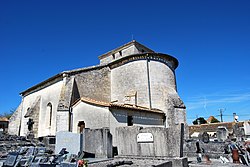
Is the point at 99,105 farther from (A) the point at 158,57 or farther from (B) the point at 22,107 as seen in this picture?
(B) the point at 22,107

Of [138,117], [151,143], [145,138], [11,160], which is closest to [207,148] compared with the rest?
[138,117]

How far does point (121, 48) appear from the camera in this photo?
2391cm

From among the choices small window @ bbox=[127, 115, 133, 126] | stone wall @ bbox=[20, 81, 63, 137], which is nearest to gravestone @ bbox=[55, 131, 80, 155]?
small window @ bbox=[127, 115, 133, 126]

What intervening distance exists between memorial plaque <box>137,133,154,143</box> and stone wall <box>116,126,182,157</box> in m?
0.04

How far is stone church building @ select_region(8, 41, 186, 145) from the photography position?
1481 cm

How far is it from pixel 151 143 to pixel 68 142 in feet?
12.9

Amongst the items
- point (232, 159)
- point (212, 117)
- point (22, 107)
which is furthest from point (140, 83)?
point (212, 117)

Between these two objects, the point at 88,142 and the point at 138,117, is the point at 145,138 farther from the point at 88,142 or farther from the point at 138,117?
the point at 138,117

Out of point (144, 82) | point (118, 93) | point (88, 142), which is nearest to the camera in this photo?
point (88, 142)

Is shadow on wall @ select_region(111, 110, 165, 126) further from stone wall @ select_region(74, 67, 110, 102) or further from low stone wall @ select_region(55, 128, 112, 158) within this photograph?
stone wall @ select_region(74, 67, 110, 102)

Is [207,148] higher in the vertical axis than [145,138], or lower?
lower

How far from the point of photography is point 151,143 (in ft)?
26.5

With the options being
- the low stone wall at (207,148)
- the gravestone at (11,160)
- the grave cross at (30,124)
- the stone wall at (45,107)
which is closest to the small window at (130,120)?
the low stone wall at (207,148)

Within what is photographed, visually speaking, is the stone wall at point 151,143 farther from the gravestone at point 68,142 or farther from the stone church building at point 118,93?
the stone church building at point 118,93
